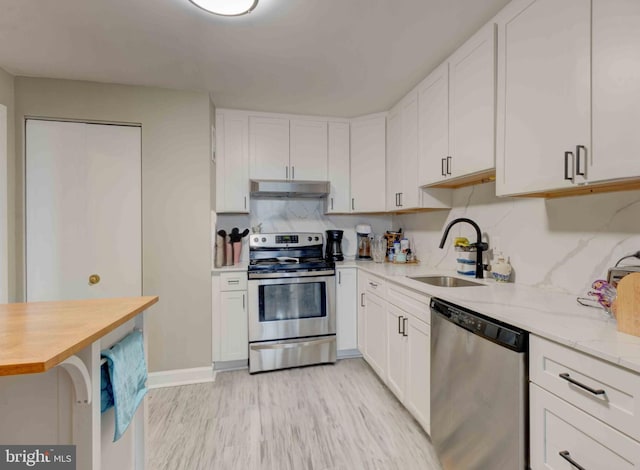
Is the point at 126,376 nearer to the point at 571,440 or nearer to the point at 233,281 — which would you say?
the point at 571,440

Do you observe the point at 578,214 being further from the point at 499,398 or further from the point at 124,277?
the point at 124,277

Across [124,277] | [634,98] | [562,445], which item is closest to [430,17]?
[634,98]

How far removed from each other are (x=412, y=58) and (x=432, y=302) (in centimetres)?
163

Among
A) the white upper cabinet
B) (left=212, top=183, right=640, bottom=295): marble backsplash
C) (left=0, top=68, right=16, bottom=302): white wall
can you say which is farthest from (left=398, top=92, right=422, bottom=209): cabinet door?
(left=0, top=68, right=16, bottom=302): white wall

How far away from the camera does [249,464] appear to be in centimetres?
164

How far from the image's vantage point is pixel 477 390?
51.2 inches

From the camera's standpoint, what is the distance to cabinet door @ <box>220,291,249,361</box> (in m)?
2.69

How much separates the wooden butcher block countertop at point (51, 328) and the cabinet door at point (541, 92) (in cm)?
179

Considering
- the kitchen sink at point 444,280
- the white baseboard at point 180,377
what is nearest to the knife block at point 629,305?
the kitchen sink at point 444,280

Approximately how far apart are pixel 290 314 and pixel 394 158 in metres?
1.76

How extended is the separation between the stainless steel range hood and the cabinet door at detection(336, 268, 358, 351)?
0.82 meters

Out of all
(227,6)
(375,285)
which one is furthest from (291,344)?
(227,6)

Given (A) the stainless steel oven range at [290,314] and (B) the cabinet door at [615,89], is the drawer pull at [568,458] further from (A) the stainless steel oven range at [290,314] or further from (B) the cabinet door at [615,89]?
(A) the stainless steel oven range at [290,314]

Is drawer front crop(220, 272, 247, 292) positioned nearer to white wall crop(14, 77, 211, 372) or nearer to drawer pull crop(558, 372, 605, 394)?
white wall crop(14, 77, 211, 372)
